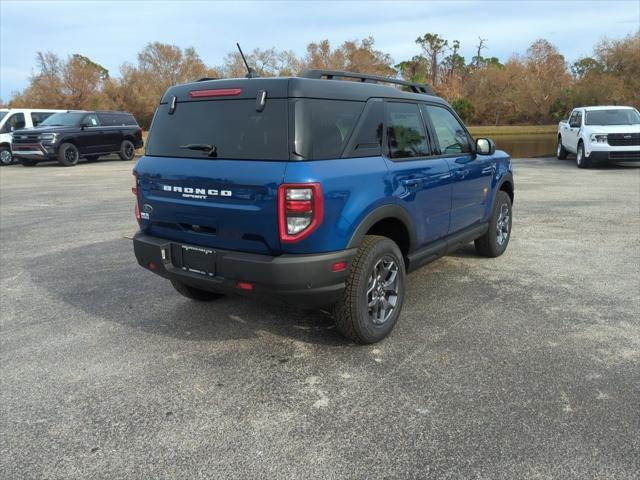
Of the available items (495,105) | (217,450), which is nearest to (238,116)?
(217,450)

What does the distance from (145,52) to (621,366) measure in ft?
196

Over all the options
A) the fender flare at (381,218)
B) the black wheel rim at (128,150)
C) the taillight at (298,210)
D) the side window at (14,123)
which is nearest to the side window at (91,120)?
the black wheel rim at (128,150)

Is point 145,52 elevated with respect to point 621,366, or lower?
elevated

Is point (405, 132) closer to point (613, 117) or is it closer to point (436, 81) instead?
point (613, 117)

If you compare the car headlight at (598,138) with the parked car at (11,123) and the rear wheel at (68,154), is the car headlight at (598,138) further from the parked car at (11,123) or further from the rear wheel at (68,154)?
the parked car at (11,123)

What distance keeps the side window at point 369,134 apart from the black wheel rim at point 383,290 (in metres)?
0.78

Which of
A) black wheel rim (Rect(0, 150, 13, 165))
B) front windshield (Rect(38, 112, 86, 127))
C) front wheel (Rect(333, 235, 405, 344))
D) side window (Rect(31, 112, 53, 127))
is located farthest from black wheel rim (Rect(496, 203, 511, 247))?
black wheel rim (Rect(0, 150, 13, 165))

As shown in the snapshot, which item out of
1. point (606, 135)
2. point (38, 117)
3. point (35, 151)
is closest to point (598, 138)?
point (606, 135)

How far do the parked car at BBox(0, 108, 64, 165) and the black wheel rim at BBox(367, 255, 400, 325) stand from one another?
65.3ft

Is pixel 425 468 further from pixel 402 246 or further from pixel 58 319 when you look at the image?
pixel 58 319

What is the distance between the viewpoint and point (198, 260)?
3.50m

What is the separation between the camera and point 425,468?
2.44m

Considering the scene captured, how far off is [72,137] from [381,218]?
1740cm

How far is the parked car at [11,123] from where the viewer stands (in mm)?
19064
